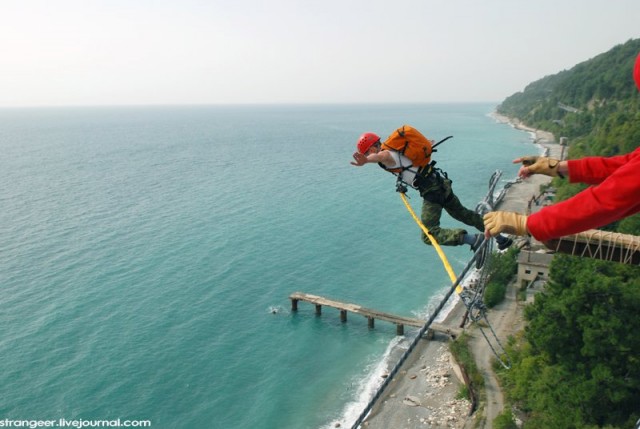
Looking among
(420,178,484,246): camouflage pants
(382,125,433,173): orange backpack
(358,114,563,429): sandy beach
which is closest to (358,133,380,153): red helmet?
(382,125,433,173): orange backpack

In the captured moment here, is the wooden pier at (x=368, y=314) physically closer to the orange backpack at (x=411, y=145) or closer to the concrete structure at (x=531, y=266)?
the concrete structure at (x=531, y=266)

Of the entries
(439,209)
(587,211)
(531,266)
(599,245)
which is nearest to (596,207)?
(587,211)

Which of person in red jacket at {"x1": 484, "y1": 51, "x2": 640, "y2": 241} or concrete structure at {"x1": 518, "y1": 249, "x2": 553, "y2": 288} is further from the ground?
person in red jacket at {"x1": 484, "y1": 51, "x2": 640, "y2": 241}

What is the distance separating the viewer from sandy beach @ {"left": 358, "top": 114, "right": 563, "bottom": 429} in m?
27.4

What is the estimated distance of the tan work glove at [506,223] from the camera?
4773 millimetres

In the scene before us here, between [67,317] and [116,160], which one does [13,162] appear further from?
[67,317]

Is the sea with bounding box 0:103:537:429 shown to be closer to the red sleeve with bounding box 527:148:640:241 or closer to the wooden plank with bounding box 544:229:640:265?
the wooden plank with bounding box 544:229:640:265

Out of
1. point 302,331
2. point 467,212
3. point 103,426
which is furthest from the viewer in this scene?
point 302,331

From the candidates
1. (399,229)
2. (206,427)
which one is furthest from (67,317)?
(399,229)

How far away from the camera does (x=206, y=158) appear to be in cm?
12838

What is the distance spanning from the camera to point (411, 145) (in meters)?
8.83

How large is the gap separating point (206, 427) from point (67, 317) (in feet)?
62.5

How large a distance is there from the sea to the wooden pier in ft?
3.31

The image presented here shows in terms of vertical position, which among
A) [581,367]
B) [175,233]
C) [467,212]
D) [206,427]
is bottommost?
[206,427]
